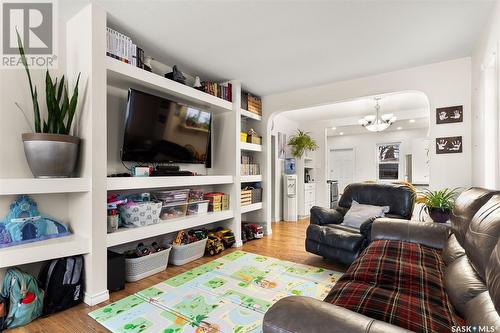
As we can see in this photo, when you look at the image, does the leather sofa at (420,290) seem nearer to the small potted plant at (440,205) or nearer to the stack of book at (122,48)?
the small potted plant at (440,205)

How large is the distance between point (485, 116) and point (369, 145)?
5101mm

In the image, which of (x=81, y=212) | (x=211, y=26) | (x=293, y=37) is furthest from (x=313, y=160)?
(x=81, y=212)

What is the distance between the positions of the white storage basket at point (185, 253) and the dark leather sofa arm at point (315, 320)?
2242 millimetres

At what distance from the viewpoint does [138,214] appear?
2520 mm

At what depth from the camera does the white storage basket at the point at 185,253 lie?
2.91 metres

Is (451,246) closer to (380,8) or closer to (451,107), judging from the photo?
(380,8)

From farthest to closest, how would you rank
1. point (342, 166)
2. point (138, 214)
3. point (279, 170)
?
point (342, 166) → point (279, 170) → point (138, 214)

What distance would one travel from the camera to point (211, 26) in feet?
7.60

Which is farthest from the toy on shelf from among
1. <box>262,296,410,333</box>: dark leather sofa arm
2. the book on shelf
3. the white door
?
the white door

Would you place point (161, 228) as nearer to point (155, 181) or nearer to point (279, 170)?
point (155, 181)

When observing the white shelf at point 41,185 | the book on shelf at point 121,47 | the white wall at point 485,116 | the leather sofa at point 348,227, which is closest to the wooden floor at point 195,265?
the leather sofa at point 348,227

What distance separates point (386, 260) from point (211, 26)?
240cm

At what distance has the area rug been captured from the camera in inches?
69.7

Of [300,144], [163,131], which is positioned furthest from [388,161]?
[163,131]
